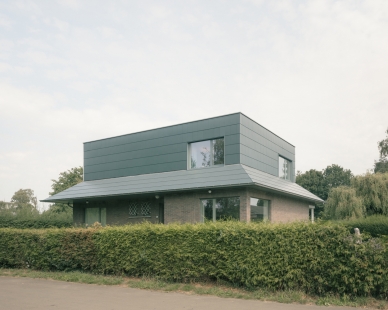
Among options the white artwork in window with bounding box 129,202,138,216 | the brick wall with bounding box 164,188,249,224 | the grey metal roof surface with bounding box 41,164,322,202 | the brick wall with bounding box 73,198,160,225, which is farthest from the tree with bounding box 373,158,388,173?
the white artwork in window with bounding box 129,202,138,216

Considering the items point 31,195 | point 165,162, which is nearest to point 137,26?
point 165,162

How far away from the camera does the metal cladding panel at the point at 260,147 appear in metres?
19.4

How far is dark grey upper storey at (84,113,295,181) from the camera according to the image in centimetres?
1931

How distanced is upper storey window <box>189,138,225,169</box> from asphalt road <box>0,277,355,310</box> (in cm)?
957

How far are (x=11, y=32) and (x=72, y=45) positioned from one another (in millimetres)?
2122

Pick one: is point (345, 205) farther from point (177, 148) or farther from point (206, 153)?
point (177, 148)

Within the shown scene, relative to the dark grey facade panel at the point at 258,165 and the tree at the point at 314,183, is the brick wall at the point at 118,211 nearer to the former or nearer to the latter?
the dark grey facade panel at the point at 258,165

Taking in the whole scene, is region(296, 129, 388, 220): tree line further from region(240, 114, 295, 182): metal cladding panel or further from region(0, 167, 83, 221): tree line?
region(0, 167, 83, 221): tree line

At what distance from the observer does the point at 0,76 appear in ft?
51.4

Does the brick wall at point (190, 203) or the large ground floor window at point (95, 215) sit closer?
the brick wall at point (190, 203)

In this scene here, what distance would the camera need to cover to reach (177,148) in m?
21.1

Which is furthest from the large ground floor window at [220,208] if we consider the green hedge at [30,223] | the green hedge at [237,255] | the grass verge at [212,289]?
the green hedge at [30,223]

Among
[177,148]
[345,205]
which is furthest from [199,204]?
[345,205]

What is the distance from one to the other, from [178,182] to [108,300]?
1003 cm
